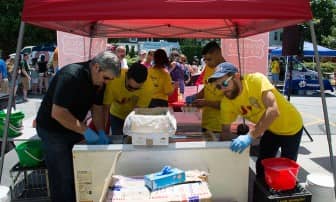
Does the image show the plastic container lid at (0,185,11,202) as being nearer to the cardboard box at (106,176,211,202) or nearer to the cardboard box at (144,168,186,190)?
the cardboard box at (106,176,211,202)

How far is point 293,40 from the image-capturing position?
5863mm

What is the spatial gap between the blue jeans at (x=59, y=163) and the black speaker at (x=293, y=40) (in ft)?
14.2

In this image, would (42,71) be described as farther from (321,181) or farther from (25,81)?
(321,181)

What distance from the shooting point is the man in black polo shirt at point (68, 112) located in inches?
97.8

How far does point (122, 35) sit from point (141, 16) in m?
3.60

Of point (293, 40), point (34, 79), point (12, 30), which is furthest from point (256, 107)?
point (12, 30)

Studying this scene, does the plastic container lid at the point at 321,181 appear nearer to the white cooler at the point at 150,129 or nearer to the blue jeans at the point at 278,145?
the blue jeans at the point at 278,145

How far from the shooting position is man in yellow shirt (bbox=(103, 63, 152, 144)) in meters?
3.15

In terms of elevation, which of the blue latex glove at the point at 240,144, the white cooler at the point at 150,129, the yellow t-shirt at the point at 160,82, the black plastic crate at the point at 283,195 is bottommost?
the black plastic crate at the point at 283,195

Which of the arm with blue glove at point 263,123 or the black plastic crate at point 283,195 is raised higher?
the arm with blue glove at point 263,123

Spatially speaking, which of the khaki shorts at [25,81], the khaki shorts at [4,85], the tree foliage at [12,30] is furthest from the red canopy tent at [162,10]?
the tree foliage at [12,30]

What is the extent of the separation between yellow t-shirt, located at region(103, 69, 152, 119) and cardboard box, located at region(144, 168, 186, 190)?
4.41ft

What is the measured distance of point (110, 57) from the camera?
2445mm

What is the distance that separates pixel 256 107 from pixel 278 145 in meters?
0.52
